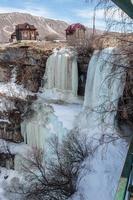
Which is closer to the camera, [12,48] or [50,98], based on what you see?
[50,98]

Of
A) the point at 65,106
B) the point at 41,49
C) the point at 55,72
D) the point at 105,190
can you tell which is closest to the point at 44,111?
the point at 65,106

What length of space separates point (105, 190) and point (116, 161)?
955mm

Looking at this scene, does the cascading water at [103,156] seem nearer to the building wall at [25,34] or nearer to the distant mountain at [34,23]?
the building wall at [25,34]

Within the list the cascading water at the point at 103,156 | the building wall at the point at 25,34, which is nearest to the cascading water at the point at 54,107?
the cascading water at the point at 103,156

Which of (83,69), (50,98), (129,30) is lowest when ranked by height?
(50,98)

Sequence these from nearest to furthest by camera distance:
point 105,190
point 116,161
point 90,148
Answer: point 105,190, point 116,161, point 90,148

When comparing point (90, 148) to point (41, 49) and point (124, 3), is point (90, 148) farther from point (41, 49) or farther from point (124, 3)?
point (124, 3)

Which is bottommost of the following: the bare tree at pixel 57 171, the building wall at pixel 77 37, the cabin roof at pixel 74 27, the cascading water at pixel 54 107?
the bare tree at pixel 57 171

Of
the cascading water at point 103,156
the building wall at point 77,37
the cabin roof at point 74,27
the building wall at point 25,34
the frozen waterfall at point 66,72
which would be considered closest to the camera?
the cascading water at point 103,156

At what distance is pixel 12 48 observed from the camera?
21.2 meters

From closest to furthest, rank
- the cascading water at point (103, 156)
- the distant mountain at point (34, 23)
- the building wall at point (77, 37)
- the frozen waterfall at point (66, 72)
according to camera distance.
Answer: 1. the cascading water at point (103, 156)
2. the frozen waterfall at point (66, 72)
3. the building wall at point (77, 37)
4. the distant mountain at point (34, 23)

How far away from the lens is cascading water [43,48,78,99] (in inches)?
695

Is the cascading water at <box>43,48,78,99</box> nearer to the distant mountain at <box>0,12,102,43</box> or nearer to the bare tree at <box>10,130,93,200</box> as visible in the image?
the bare tree at <box>10,130,93,200</box>

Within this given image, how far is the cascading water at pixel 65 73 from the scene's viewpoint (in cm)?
1764
